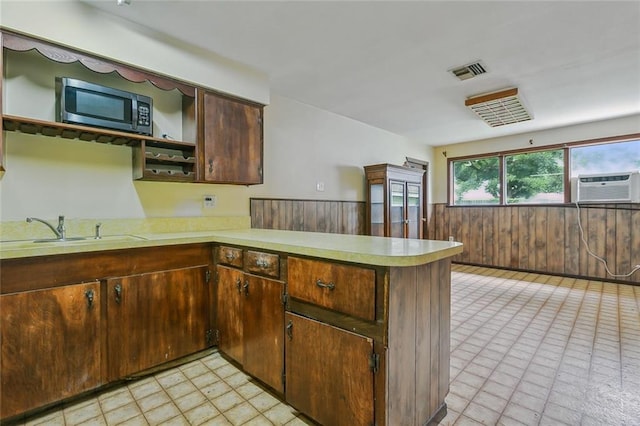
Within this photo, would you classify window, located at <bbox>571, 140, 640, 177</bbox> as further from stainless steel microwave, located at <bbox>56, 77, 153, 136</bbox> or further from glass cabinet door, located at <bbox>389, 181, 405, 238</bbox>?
stainless steel microwave, located at <bbox>56, 77, 153, 136</bbox>

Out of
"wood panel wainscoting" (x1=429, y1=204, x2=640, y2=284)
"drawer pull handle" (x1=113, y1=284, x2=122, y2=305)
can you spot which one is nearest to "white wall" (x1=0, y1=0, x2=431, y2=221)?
"drawer pull handle" (x1=113, y1=284, x2=122, y2=305)

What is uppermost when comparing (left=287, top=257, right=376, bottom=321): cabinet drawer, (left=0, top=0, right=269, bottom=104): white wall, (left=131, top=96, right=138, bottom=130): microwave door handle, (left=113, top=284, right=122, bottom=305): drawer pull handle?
(left=0, top=0, right=269, bottom=104): white wall

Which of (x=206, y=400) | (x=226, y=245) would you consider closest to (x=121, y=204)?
(x=226, y=245)

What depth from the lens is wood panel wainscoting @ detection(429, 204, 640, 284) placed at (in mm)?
4332

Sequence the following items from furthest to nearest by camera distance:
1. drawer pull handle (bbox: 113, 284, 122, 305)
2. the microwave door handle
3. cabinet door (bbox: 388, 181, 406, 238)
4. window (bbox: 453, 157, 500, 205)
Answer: window (bbox: 453, 157, 500, 205) → cabinet door (bbox: 388, 181, 406, 238) → the microwave door handle → drawer pull handle (bbox: 113, 284, 122, 305)

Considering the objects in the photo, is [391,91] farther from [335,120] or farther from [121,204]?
[121,204]

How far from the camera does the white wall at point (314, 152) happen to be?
3.39 metres

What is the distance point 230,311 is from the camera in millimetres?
2051

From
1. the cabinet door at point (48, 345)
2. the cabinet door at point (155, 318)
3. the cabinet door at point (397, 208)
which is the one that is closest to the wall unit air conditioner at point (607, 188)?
the cabinet door at point (397, 208)

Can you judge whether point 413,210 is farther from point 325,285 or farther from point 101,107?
point 101,107

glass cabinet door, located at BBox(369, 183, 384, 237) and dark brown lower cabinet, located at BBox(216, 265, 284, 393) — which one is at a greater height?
glass cabinet door, located at BBox(369, 183, 384, 237)

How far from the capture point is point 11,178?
1871 mm

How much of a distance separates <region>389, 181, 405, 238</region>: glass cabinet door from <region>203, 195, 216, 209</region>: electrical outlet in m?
2.63

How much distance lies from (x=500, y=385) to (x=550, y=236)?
4.05m
